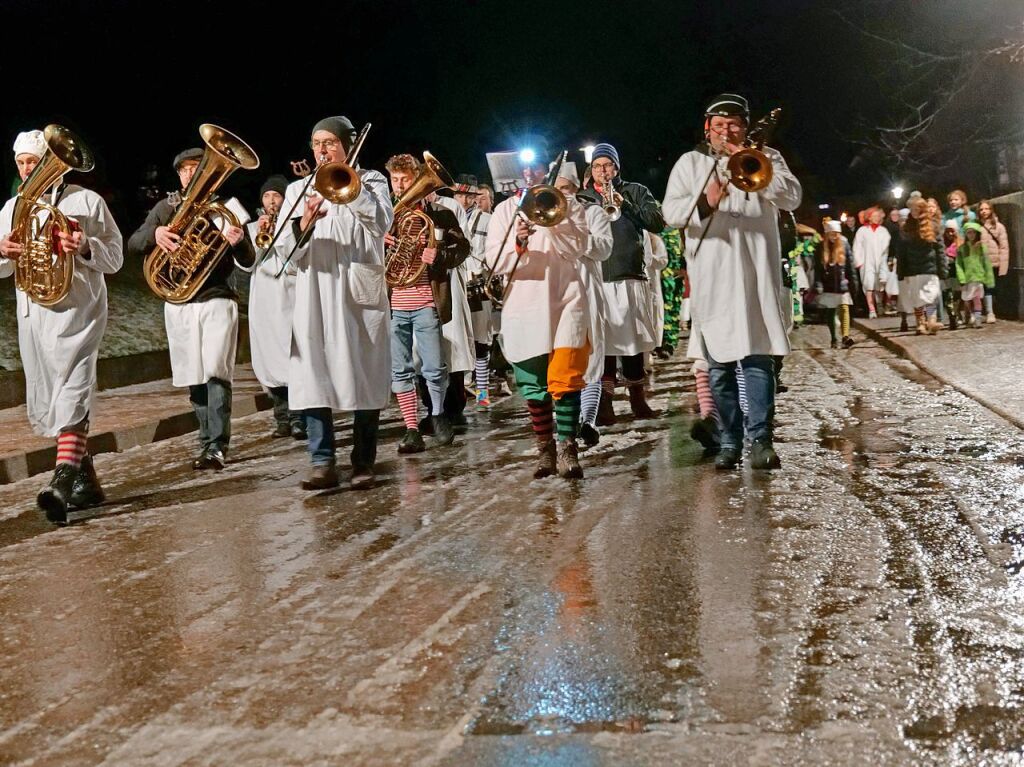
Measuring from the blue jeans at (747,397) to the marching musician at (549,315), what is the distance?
842 mm

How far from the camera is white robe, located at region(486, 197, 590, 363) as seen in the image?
761 cm

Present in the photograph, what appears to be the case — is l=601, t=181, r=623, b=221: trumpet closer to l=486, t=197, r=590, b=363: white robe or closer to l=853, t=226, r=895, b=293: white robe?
l=486, t=197, r=590, b=363: white robe

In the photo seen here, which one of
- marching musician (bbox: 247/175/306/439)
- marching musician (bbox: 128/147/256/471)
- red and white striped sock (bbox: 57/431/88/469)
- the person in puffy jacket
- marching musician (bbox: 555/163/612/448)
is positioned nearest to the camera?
red and white striped sock (bbox: 57/431/88/469)

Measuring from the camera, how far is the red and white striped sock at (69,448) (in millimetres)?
7172

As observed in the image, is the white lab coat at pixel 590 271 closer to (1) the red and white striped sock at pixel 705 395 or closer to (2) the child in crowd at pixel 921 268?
(1) the red and white striped sock at pixel 705 395

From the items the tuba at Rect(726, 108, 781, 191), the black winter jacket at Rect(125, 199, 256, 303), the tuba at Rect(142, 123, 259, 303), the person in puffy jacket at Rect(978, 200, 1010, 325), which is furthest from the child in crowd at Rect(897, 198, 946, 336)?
the tuba at Rect(142, 123, 259, 303)

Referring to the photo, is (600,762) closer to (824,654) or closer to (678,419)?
(824,654)

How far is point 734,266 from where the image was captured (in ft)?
25.2

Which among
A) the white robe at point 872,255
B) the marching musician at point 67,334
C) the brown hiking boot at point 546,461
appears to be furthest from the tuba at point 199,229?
the white robe at point 872,255

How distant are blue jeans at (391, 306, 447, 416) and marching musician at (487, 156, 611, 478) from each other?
2.01 metres

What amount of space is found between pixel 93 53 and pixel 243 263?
11294mm

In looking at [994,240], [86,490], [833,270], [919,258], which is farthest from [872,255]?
[86,490]

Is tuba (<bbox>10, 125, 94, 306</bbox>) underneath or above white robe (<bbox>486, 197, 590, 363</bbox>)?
above

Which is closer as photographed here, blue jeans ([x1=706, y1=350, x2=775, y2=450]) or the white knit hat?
the white knit hat
